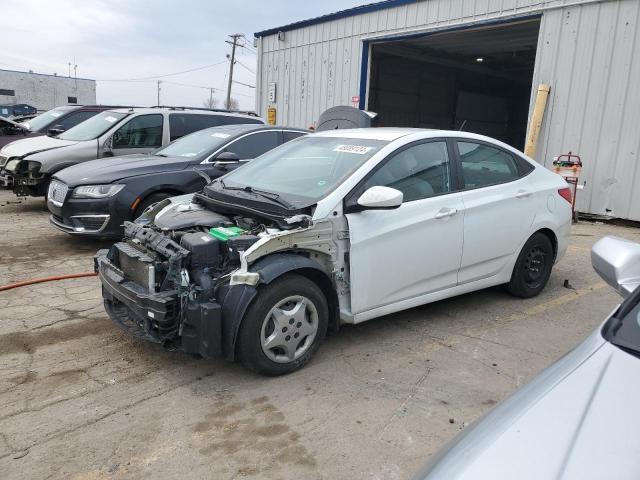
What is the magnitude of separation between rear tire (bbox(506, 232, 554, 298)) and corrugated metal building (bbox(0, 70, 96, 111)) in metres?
58.1

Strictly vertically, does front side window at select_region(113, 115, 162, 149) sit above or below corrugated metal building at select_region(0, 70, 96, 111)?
below

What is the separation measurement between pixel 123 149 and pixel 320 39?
26.5 feet

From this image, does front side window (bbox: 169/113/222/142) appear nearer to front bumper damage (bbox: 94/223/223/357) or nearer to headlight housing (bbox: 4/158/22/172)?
headlight housing (bbox: 4/158/22/172)

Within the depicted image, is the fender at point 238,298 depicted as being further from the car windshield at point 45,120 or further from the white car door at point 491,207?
the car windshield at point 45,120

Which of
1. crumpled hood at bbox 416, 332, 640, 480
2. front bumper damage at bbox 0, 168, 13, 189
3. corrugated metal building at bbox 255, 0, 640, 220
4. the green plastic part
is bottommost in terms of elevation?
front bumper damage at bbox 0, 168, 13, 189

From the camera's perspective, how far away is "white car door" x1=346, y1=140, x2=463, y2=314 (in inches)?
146

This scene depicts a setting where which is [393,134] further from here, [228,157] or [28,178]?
[28,178]

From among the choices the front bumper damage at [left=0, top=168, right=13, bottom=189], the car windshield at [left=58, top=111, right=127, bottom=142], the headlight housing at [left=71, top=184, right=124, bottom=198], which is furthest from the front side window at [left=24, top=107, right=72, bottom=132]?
the headlight housing at [left=71, top=184, right=124, bottom=198]

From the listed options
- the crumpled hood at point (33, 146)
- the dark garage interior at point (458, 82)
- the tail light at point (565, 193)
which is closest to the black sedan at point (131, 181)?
the crumpled hood at point (33, 146)

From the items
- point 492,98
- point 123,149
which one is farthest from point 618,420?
point 492,98

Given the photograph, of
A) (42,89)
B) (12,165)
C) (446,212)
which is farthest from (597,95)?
(42,89)

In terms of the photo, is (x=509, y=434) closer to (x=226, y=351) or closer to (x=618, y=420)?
(x=618, y=420)

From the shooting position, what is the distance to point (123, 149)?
862 cm

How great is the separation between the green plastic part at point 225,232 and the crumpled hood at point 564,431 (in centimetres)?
216
